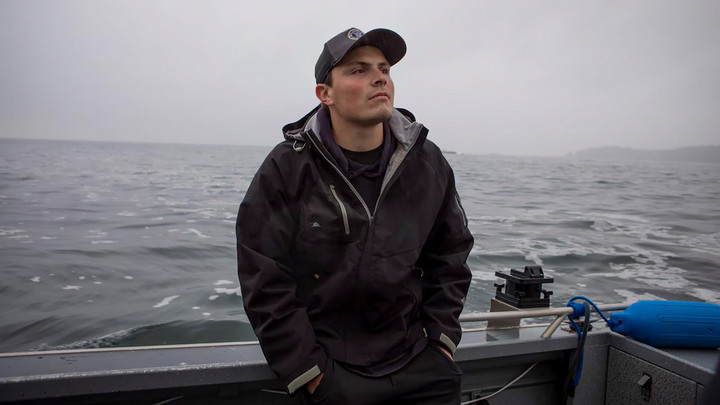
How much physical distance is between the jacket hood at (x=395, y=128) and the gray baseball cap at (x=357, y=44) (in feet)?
0.63

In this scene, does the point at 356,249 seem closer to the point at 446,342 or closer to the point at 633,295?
the point at 446,342

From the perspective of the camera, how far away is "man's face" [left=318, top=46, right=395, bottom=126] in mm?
1845

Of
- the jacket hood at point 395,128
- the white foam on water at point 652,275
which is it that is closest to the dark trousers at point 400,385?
the jacket hood at point 395,128

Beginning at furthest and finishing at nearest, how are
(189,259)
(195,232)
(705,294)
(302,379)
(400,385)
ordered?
(195,232), (189,259), (705,294), (400,385), (302,379)

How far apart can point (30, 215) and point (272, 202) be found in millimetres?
12383

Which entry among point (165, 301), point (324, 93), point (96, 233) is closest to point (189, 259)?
point (165, 301)

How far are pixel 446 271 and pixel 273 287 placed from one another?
0.69m

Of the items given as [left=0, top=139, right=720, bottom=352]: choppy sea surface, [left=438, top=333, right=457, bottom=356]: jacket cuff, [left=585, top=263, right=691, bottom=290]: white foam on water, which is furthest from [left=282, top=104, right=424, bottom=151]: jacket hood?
[left=585, top=263, right=691, bottom=290]: white foam on water

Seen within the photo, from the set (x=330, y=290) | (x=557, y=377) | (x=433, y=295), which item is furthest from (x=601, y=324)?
(x=330, y=290)

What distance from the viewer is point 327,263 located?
5.64 feet

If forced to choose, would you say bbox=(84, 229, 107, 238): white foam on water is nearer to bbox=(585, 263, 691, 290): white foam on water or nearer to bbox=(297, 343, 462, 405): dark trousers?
bbox=(585, 263, 691, 290): white foam on water

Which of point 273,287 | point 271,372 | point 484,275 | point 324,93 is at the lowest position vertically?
point 484,275

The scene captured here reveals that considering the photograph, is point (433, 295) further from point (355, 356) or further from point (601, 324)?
point (601, 324)

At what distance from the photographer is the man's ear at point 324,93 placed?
1955 mm
